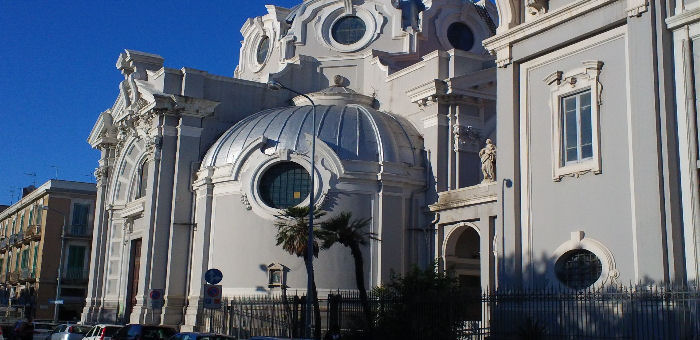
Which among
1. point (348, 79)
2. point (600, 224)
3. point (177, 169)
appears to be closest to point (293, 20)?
point (348, 79)

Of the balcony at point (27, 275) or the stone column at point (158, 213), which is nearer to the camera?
the stone column at point (158, 213)

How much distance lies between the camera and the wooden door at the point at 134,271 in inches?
1621

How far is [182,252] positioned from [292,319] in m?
13.0

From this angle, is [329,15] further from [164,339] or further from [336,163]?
[164,339]

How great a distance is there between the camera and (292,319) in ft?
86.0

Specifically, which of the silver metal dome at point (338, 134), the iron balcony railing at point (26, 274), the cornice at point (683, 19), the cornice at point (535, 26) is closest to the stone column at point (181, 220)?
the silver metal dome at point (338, 134)

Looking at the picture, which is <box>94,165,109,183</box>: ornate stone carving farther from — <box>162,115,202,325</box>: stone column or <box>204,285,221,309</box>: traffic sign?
<box>204,285,221,309</box>: traffic sign

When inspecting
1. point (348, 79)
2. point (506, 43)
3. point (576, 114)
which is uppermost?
point (348, 79)

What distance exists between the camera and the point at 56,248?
56531 mm

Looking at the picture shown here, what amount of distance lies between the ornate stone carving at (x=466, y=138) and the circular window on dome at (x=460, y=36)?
10.8 meters

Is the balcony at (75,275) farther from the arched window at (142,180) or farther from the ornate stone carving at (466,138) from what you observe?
the ornate stone carving at (466,138)

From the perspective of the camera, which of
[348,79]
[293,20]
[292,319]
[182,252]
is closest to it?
[292,319]

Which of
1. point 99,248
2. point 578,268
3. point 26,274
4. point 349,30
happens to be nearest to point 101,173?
point 99,248

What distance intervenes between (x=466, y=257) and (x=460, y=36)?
54.3 ft
